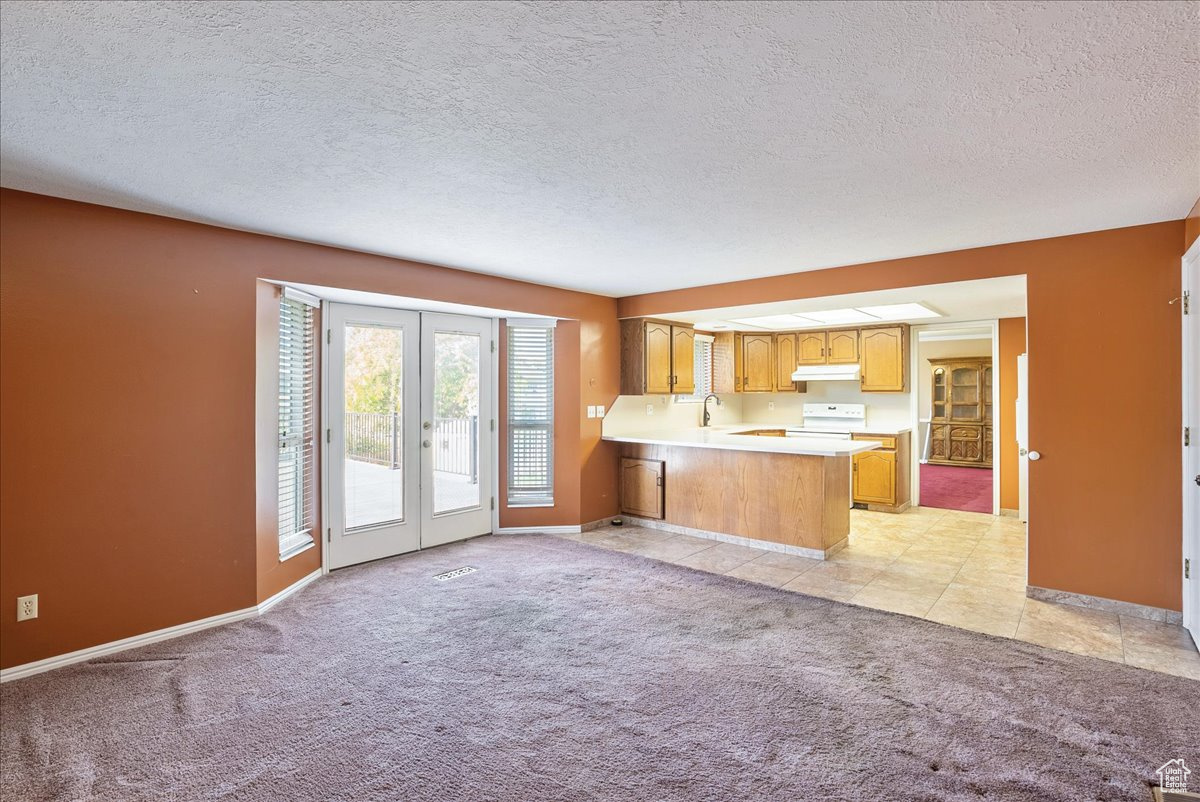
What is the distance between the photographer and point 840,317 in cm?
A: 621

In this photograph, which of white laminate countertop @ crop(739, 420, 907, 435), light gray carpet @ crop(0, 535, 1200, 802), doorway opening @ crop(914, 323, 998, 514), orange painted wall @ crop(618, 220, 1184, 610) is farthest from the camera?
doorway opening @ crop(914, 323, 998, 514)

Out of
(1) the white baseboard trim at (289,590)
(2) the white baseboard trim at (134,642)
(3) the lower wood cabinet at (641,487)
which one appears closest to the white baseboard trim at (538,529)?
(3) the lower wood cabinet at (641,487)

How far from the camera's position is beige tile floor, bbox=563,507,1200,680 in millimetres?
3102

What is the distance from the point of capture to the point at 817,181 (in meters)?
2.70

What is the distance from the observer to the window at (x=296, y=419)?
3863 millimetres

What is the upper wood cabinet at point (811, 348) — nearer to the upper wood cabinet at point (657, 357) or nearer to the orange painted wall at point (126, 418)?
the upper wood cabinet at point (657, 357)

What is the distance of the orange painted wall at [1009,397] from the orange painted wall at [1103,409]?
276cm

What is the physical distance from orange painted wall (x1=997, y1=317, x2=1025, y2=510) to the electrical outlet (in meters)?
7.92

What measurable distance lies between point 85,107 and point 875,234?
3.92 metres

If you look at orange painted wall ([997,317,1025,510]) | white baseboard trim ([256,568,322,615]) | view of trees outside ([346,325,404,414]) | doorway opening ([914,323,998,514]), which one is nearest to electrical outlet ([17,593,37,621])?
white baseboard trim ([256,568,322,615])

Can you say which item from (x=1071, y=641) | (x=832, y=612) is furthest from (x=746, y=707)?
(x=1071, y=641)

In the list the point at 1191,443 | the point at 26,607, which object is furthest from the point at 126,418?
the point at 1191,443

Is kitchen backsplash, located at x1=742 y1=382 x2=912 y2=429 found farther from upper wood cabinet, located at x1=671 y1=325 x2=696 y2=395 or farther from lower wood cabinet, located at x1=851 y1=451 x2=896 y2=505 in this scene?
upper wood cabinet, located at x1=671 y1=325 x2=696 y2=395

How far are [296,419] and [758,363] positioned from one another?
18.7 feet
